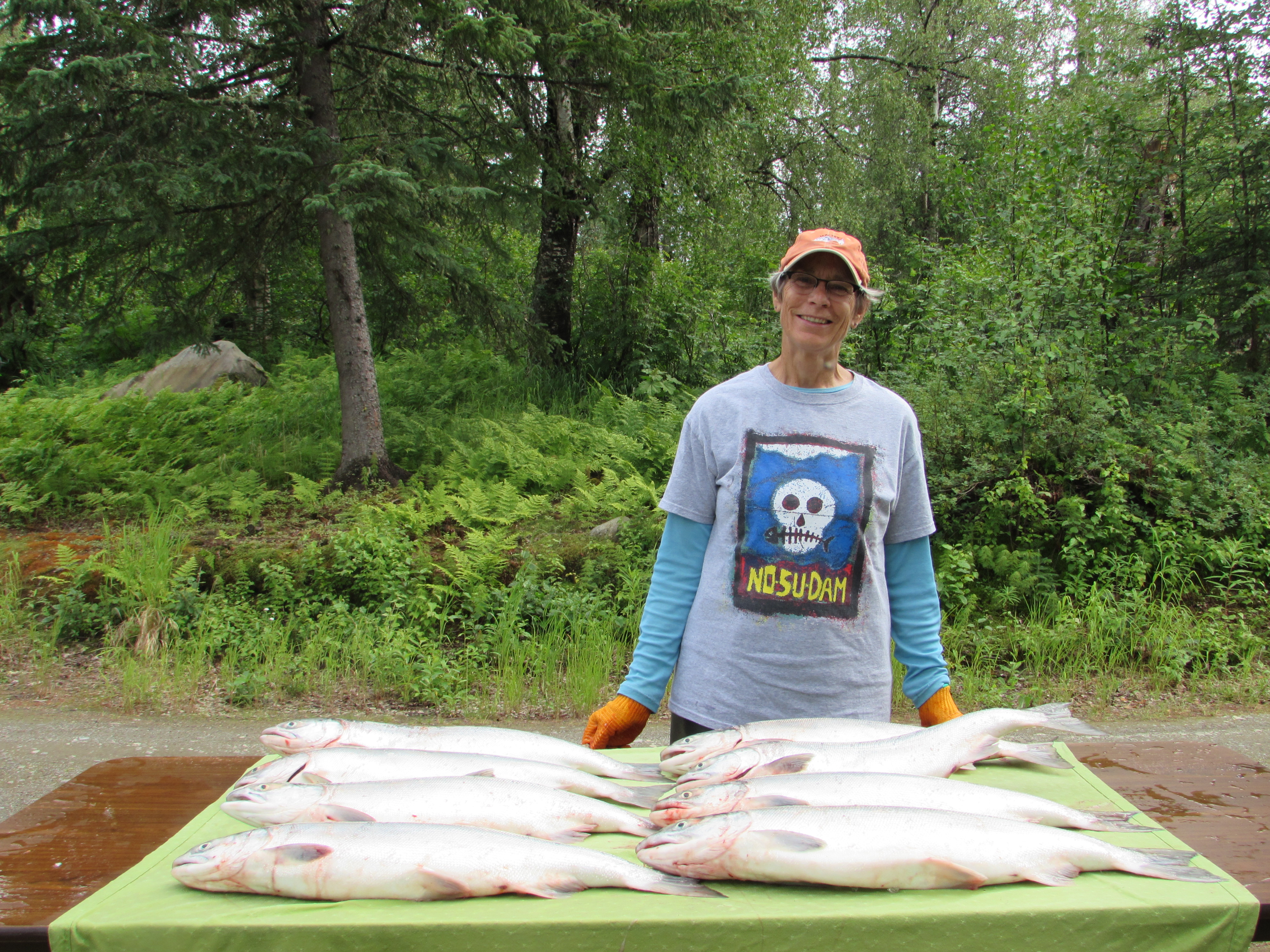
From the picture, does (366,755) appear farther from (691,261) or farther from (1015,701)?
(691,261)

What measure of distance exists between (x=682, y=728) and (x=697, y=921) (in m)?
1.05

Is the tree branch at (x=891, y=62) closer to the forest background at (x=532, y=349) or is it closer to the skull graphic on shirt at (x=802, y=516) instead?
the forest background at (x=532, y=349)

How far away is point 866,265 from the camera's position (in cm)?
241

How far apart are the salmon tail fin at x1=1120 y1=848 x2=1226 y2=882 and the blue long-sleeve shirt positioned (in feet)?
2.58

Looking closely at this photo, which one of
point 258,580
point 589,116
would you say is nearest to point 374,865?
point 258,580

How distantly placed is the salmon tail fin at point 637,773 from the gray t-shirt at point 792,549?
0.26 m

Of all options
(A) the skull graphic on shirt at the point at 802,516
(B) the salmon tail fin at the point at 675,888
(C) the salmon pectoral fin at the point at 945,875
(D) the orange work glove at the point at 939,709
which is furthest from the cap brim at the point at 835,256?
(B) the salmon tail fin at the point at 675,888

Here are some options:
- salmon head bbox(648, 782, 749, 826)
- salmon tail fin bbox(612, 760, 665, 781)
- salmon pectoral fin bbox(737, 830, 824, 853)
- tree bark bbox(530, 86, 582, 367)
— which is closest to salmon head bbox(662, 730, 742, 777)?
salmon tail fin bbox(612, 760, 665, 781)

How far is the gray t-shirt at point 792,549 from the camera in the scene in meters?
2.51

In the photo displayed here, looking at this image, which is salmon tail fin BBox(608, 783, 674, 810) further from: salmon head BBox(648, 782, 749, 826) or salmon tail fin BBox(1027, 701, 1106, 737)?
salmon tail fin BBox(1027, 701, 1106, 737)

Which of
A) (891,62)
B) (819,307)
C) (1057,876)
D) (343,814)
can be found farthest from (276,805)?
(891,62)

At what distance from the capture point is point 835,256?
2.44 metres

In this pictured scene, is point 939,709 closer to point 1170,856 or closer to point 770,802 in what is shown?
point 1170,856

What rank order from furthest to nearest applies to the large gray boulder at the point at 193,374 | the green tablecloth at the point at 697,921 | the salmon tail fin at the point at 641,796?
the large gray boulder at the point at 193,374, the salmon tail fin at the point at 641,796, the green tablecloth at the point at 697,921
